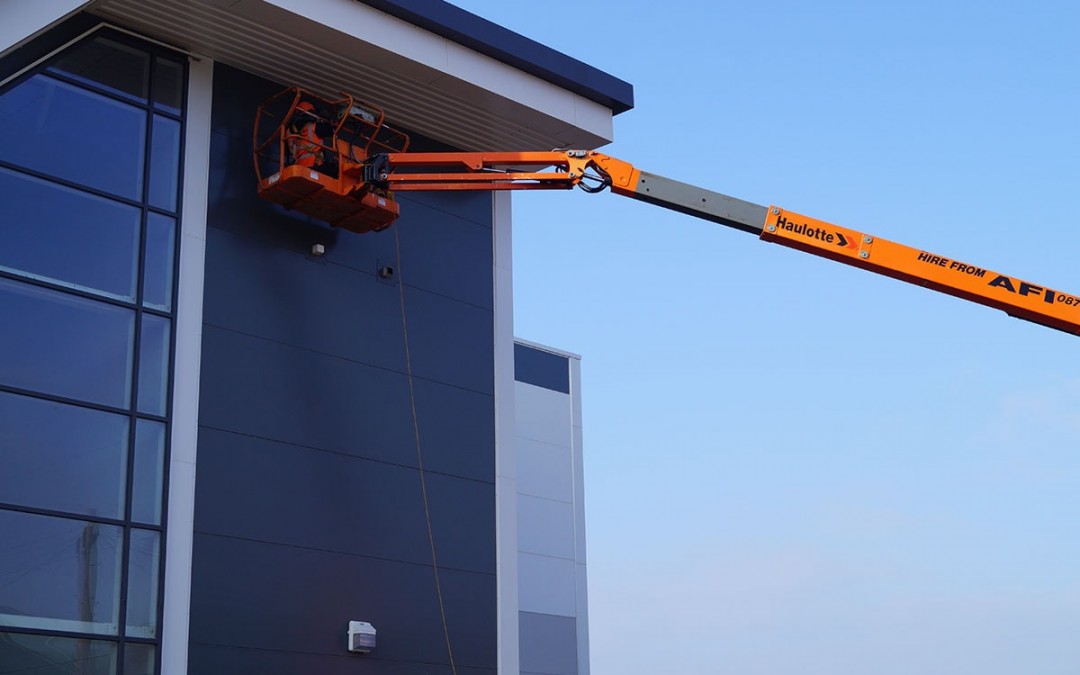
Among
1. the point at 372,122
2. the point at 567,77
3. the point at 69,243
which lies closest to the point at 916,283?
the point at 567,77

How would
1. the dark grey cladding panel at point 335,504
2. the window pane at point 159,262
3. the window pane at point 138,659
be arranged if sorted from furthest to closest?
the window pane at point 159,262, the dark grey cladding panel at point 335,504, the window pane at point 138,659

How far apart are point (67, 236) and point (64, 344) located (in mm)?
1356

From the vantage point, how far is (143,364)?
17406mm

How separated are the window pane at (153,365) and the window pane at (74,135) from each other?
65.9 inches

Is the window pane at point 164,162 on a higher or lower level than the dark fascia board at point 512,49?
lower

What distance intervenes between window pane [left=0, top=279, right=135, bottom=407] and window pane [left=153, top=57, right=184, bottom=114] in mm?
2973

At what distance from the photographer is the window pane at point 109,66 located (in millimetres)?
17781

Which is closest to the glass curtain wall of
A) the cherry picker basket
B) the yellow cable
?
the cherry picker basket

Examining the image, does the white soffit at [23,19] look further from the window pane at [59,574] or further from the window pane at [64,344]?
the window pane at [59,574]

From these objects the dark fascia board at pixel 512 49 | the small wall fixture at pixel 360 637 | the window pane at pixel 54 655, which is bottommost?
the window pane at pixel 54 655

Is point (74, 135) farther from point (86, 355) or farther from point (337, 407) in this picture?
point (337, 407)

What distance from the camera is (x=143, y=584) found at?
16625mm

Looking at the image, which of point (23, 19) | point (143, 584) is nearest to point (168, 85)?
point (23, 19)

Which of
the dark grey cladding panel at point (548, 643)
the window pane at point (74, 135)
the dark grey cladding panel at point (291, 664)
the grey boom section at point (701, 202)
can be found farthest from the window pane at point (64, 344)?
the dark grey cladding panel at point (548, 643)
